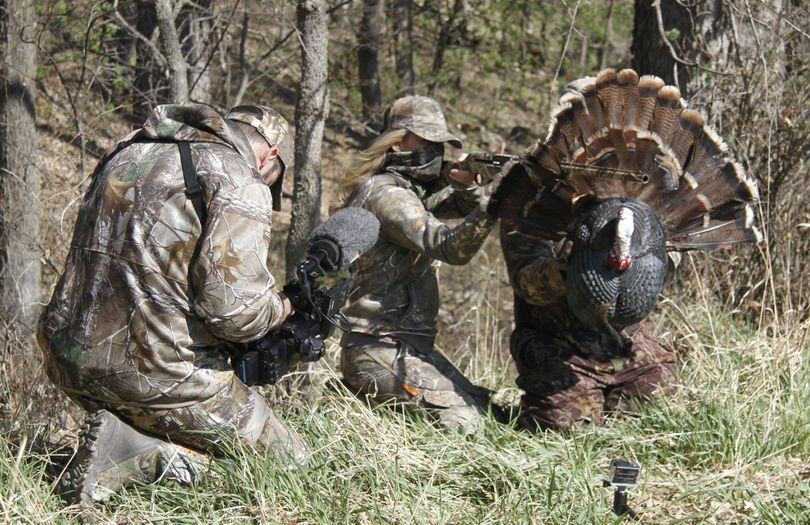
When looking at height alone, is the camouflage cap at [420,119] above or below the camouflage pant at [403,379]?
above

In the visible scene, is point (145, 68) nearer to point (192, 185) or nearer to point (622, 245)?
point (192, 185)

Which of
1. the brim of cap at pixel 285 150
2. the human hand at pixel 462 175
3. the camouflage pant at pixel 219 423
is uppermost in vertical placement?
the brim of cap at pixel 285 150

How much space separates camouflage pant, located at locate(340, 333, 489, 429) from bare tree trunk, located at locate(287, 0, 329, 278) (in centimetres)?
130

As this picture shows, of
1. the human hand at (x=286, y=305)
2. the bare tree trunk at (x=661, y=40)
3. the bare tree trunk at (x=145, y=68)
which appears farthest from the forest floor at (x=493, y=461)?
the bare tree trunk at (x=145, y=68)

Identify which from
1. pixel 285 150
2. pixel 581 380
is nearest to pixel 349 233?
pixel 285 150

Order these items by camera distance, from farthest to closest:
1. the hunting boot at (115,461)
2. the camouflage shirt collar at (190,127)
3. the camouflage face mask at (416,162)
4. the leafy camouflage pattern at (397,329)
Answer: the camouflage face mask at (416,162)
the leafy camouflage pattern at (397,329)
the hunting boot at (115,461)
the camouflage shirt collar at (190,127)

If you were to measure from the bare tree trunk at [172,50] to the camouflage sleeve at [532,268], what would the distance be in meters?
2.07

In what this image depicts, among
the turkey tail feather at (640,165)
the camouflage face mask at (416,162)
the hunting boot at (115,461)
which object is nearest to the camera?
the hunting boot at (115,461)

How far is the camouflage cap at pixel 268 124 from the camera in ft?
12.5

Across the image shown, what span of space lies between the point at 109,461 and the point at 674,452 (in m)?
2.45

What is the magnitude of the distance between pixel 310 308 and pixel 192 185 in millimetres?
751

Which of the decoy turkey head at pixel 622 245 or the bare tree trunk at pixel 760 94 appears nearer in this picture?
the decoy turkey head at pixel 622 245

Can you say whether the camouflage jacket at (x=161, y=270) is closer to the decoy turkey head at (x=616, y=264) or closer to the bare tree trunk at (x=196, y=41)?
the decoy turkey head at (x=616, y=264)

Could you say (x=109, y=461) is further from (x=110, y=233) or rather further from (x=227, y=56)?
(x=227, y=56)
